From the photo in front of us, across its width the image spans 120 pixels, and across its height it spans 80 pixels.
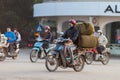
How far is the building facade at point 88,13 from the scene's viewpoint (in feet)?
106

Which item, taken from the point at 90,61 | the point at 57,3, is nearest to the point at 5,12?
the point at 57,3

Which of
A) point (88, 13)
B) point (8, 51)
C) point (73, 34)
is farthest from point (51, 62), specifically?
point (88, 13)

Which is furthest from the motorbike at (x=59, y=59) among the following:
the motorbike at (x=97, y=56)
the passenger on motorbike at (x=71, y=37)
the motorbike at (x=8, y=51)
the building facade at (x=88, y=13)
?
the building facade at (x=88, y=13)

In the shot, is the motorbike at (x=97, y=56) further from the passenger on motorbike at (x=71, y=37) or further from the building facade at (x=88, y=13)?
the building facade at (x=88, y=13)

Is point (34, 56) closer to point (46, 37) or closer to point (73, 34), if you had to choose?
point (46, 37)

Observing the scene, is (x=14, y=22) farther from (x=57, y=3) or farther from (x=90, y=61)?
(x=90, y=61)

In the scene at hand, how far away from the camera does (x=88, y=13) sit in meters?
32.7

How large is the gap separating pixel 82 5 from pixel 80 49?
16.4 metres

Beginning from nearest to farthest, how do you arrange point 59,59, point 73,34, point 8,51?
point 59,59
point 73,34
point 8,51

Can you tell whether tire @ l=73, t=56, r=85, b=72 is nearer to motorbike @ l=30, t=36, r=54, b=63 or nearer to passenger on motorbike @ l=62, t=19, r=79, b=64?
passenger on motorbike @ l=62, t=19, r=79, b=64

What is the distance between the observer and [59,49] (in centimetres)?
1576

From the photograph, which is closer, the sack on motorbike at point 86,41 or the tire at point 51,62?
the tire at point 51,62

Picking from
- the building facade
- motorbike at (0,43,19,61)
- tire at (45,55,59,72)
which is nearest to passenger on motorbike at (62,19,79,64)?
tire at (45,55,59,72)

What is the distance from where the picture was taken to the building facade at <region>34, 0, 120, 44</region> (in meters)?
32.4
